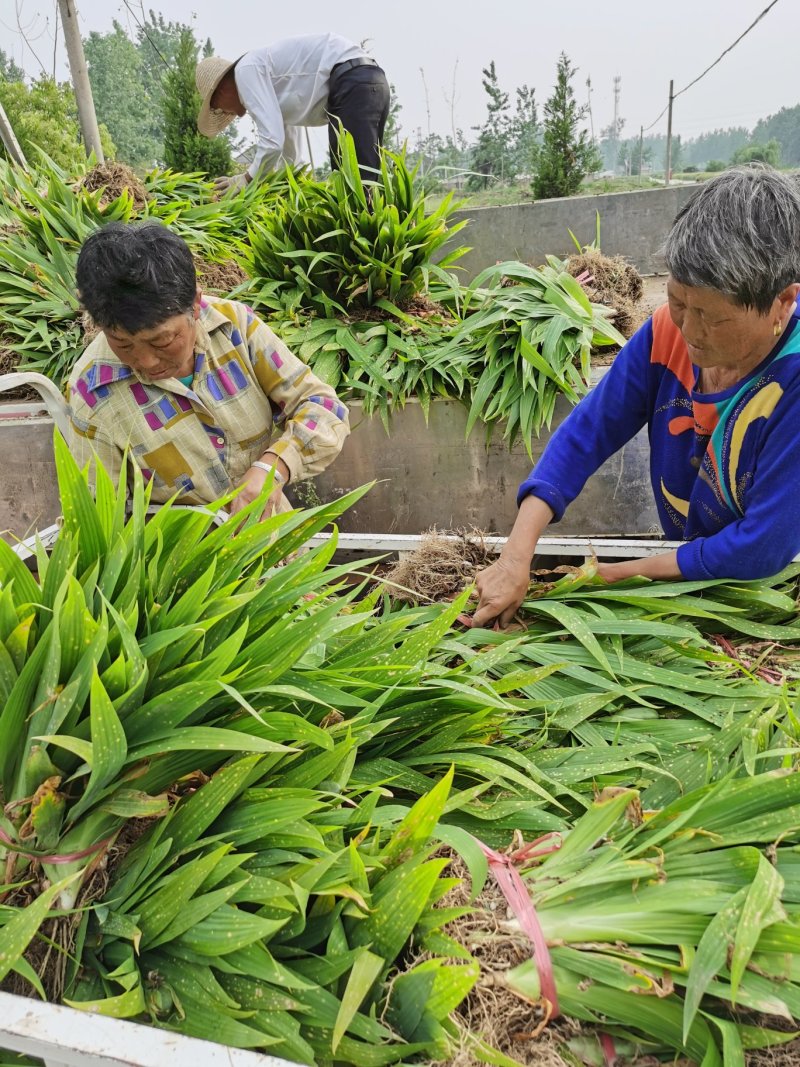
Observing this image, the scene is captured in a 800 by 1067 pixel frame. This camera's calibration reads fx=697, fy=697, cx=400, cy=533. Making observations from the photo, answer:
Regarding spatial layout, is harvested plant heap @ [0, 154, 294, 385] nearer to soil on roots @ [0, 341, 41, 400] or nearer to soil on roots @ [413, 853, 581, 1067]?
soil on roots @ [0, 341, 41, 400]

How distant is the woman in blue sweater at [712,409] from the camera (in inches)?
50.2

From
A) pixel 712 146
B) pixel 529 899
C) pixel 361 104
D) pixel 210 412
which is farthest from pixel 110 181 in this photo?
pixel 712 146

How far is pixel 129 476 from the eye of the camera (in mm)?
2422

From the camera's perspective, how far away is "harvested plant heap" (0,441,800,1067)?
847 millimetres

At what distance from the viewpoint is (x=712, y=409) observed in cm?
162

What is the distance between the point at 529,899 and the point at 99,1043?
0.55 m

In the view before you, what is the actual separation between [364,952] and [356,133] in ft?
15.2

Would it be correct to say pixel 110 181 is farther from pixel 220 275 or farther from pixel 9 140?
pixel 9 140

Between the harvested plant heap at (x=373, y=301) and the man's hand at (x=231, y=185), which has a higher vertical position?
the man's hand at (x=231, y=185)

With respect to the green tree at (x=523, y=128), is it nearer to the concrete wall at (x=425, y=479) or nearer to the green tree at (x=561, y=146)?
the green tree at (x=561, y=146)

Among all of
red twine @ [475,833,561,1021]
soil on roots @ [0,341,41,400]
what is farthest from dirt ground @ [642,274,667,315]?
red twine @ [475,833,561,1021]

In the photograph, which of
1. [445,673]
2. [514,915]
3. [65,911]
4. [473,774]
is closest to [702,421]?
[445,673]

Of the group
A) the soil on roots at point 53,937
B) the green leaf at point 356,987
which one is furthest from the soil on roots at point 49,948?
the green leaf at point 356,987

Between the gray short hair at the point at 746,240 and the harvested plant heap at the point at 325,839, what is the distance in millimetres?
763
